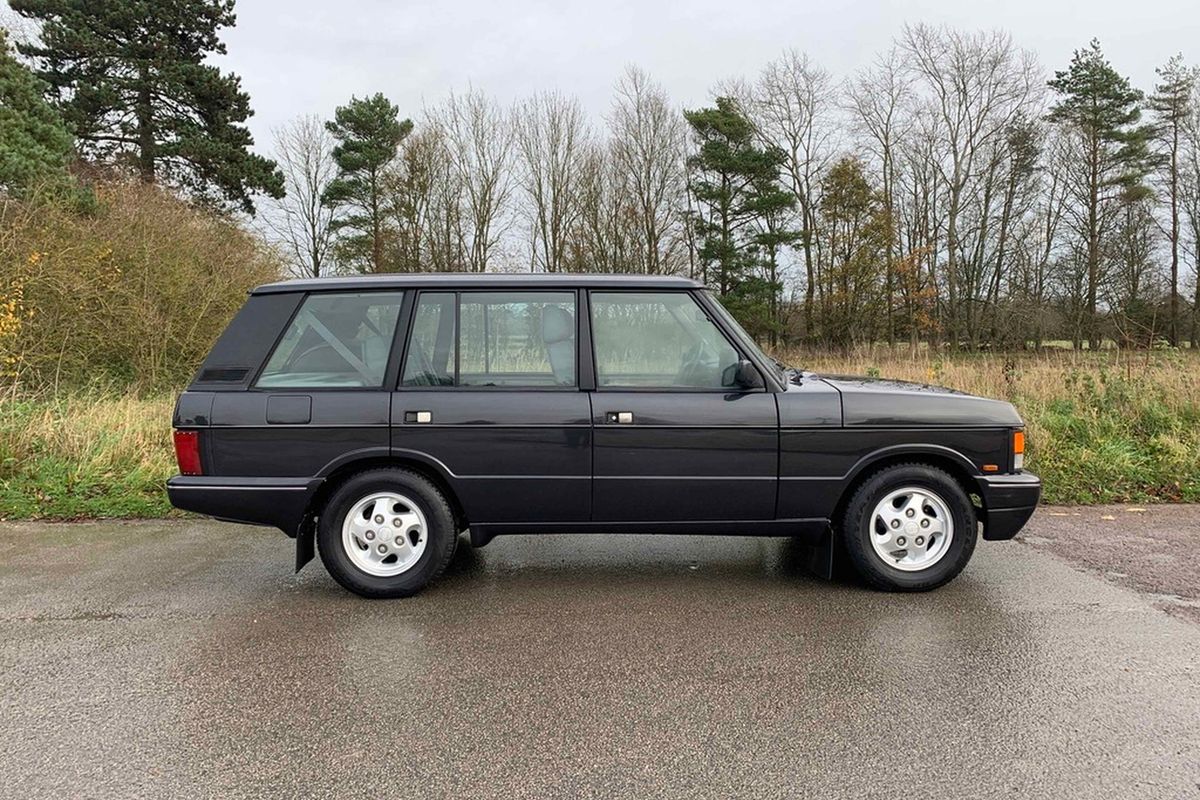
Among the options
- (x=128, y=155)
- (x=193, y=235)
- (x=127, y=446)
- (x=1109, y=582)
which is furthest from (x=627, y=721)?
(x=128, y=155)

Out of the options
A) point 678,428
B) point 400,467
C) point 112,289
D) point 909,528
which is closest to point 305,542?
point 400,467

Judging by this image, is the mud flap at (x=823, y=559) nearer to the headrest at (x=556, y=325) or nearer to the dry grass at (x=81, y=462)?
the headrest at (x=556, y=325)

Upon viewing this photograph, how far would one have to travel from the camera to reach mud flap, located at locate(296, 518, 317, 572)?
13.5 feet

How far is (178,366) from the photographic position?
491 inches

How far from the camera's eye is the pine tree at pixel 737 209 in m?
33.5

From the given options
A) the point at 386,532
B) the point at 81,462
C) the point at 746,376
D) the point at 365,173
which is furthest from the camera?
the point at 365,173

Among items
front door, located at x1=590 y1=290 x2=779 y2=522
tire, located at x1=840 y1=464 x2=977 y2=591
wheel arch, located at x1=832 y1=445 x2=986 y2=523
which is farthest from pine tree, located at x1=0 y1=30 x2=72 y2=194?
tire, located at x1=840 y1=464 x2=977 y2=591

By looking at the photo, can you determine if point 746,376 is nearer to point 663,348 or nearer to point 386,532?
point 663,348

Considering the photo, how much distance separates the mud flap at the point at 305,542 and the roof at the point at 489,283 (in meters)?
1.34

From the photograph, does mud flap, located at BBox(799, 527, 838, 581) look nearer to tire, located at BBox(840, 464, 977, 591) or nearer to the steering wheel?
tire, located at BBox(840, 464, 977, 591)

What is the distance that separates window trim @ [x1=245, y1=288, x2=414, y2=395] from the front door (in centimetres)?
108

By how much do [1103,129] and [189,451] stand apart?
41379 millimetres

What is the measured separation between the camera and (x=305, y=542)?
4.15 m

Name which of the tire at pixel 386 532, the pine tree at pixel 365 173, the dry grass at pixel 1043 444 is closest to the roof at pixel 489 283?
the tire at pixel 386 532
